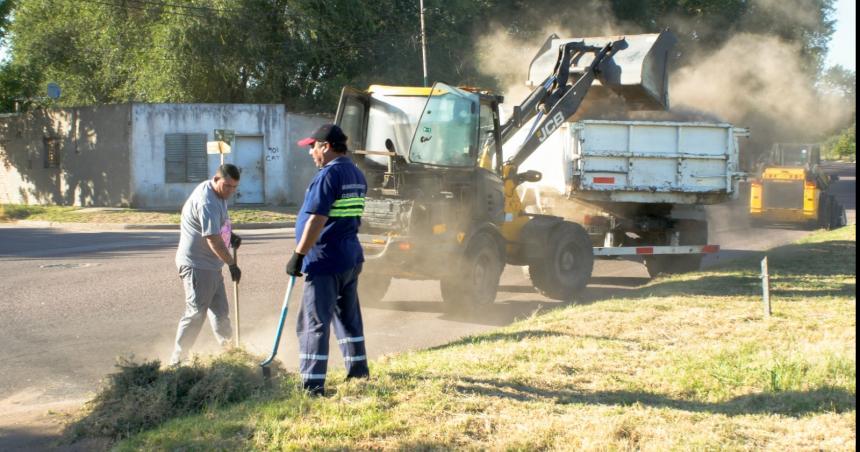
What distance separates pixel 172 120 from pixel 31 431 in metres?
23.2

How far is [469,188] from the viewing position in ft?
33.1

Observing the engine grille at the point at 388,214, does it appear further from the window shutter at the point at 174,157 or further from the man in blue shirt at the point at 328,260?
the window shutter at the point at 174,157

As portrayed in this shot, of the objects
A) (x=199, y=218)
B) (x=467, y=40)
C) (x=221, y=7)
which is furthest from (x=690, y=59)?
(x=199, y=218)

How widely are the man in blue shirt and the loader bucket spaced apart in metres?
7.60

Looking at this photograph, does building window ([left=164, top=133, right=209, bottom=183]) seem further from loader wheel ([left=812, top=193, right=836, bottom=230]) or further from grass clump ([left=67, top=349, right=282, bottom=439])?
grass clump ([left=67, top=349, right=282, bottom=439])

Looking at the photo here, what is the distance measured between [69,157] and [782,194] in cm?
2239

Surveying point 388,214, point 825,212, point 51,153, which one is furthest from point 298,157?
point 388,214

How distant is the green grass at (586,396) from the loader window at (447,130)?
2.38 m

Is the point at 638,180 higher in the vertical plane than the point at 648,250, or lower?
higher

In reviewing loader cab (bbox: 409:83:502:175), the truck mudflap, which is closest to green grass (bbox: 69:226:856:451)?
loader cab (bbox: 409:83:502:175)

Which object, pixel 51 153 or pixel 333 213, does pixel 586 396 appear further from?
pixel 51 153

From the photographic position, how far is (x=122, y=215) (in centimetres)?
2502

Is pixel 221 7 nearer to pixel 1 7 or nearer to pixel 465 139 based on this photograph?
pixel 1 7

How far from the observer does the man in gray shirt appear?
6715 millimetres
